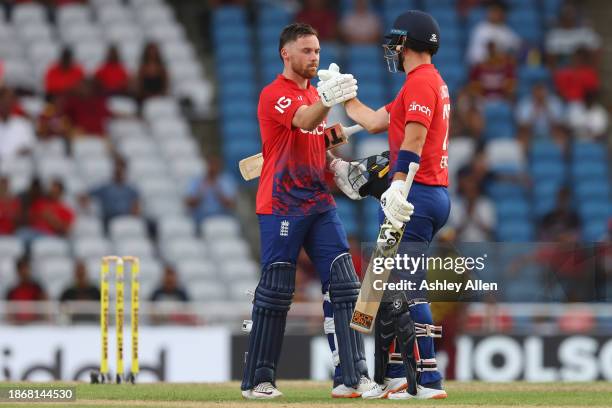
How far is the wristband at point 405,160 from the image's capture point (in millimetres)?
8766

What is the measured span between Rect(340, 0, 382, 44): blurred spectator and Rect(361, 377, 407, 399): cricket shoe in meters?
10.4

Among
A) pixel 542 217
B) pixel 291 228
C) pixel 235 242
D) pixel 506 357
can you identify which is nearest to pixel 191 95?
pixel 235 242

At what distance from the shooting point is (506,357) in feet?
49.0

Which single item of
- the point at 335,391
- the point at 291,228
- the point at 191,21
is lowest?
the point at 335,391

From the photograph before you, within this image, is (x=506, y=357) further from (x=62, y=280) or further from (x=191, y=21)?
(x=191, y=21)

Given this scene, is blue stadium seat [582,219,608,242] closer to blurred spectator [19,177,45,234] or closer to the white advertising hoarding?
the white advertising hoarding

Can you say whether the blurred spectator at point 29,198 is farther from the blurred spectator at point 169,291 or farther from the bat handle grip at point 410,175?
the bat handle grip at point 410,175

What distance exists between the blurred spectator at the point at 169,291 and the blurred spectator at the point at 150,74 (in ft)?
11.1

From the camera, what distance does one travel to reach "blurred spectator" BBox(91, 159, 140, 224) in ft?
54.6

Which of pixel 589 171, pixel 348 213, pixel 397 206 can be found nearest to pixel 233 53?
pixel 348 213

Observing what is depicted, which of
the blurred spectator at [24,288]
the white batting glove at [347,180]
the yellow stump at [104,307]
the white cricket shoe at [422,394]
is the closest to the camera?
the white cricket shoe at [422,394]

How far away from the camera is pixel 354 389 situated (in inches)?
367

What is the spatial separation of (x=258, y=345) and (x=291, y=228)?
0.75 meters

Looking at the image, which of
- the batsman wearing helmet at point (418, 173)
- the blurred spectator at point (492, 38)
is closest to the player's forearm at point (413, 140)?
the batsman wearing helmet at point (418, 173)
